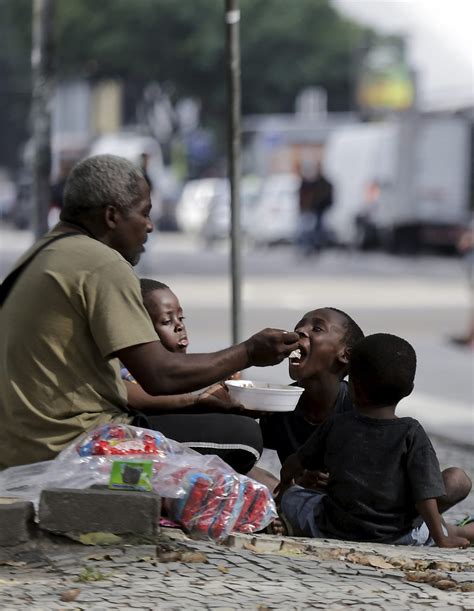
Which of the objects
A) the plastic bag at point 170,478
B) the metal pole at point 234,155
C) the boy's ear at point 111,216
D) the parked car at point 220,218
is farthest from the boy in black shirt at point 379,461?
the parked car at point 220,218

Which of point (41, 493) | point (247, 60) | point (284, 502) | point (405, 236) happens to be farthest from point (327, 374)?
point (247, 60)

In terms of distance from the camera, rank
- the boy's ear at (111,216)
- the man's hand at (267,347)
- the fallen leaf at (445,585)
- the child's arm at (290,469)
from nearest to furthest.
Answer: the fallen leaf at (445,585) < the man's hand at (267,347) < the boy's ear at (111,216) < the child's arm at (290,469)

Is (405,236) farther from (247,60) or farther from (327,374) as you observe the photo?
(247,60)

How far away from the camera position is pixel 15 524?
18.7ft

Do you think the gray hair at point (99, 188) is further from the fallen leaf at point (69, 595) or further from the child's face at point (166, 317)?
the fallen leaf at point (69, 595)

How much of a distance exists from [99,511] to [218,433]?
74 centimetres

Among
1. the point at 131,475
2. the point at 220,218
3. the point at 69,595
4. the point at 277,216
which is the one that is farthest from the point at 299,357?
the point at 220,218

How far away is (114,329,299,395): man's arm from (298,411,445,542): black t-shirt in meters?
0.52

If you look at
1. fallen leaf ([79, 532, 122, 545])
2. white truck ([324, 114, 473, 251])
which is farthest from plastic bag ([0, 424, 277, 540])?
white truck ([324, 114, 473, 251])

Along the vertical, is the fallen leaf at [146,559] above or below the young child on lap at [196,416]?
below

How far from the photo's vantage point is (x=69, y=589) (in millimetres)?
5312

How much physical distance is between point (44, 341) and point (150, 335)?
0.36 m

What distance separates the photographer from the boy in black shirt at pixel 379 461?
20.1 feet

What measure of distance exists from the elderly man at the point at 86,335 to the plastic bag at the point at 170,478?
6 centimetres
